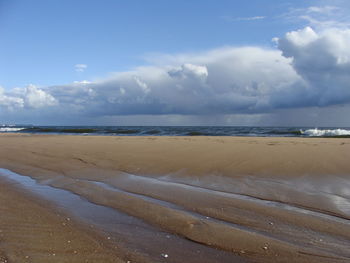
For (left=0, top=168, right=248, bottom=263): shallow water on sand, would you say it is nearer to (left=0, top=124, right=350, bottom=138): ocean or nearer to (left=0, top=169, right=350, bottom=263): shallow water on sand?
(left=0, top=169, right=350, bottom=263): shallow water on sand

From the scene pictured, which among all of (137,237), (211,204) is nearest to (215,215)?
(211,204)

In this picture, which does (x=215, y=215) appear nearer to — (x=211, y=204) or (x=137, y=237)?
(x=211, y=204)

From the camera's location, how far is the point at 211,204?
18.7 feet

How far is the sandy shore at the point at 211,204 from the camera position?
145 inches

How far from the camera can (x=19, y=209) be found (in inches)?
208

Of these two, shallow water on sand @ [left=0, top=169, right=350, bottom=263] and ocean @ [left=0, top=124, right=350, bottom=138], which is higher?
ocean @ [left=0, top=124, right=350, bottom=138]

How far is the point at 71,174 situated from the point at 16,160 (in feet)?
15.6

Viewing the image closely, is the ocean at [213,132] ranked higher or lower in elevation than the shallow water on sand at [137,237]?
higher

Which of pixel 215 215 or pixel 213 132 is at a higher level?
pixel 213 132

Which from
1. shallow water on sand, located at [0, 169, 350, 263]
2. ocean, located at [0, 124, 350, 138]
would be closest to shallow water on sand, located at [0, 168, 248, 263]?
shallow water on sand, located at [0, 169, 350, 263]

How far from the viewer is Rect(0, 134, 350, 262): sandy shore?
Result: 12.1ft

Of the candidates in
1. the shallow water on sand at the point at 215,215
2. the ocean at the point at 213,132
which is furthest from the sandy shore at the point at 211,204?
the ocean at the point at 213,132

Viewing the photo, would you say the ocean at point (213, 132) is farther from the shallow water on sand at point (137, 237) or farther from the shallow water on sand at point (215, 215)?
the shallow water on sand at point (137, 237)

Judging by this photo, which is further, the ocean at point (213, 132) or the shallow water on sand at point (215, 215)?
the ocean at point (213, 132)
